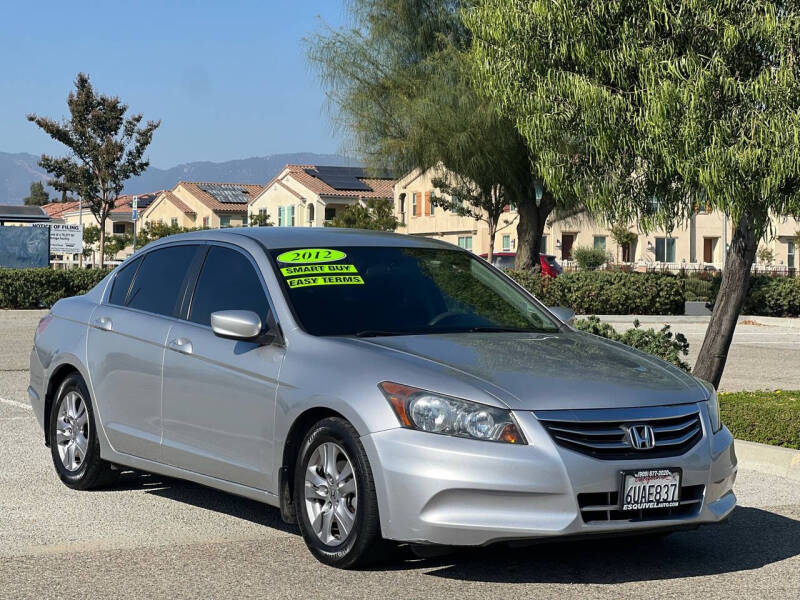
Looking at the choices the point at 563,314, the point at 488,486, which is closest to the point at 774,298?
the point at 563,314

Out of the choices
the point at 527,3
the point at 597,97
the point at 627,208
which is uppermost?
the point at 527,3

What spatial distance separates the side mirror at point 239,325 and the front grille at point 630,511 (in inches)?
73.0

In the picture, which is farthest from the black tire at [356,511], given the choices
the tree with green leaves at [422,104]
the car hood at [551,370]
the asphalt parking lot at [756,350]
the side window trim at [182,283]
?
the tree with green leaves at [422,104]

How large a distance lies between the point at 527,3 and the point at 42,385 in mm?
5205

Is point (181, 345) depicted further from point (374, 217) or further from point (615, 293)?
A: point (374, 217)

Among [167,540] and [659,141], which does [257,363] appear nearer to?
[167,540]

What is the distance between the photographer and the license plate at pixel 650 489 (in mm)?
5469

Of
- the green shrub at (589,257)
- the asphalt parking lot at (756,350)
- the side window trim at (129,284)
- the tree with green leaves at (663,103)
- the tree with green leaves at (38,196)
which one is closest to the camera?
the side window trim at (129,284)

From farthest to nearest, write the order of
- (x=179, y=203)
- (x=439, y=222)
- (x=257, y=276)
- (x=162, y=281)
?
1. (x=179, y=203)
2. (x=439, y=222)
3. (x=162, y=281)
4. (x=257, y=276)

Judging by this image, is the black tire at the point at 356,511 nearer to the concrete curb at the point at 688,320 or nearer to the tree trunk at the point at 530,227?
the concrete curb at the point at 688,320

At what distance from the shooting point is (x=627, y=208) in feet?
37.1

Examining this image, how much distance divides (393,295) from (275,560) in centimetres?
154

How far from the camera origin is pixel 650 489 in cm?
554

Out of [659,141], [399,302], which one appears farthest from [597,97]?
[399,302]
